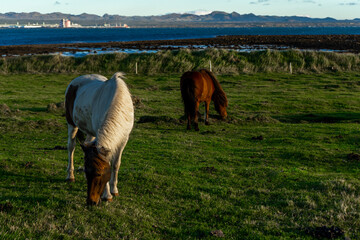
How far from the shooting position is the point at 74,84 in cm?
969

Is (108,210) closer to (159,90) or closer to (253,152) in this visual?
(253,152)

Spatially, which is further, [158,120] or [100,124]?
[158,120]

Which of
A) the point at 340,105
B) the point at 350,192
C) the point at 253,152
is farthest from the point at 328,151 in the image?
the point at 340,105

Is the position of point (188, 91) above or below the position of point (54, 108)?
above

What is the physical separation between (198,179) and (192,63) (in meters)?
35.7

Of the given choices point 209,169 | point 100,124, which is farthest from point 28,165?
point 209,169

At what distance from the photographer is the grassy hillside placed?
43094 mm

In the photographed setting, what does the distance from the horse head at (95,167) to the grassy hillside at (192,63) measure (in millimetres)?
36680

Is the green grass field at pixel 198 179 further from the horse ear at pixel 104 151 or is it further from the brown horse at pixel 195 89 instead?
the horse ear at pixel 104 151

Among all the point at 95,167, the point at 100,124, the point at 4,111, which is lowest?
the point at 4,111

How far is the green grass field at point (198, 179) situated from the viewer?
681 centimetres

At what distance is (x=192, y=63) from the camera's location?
44.7 metres

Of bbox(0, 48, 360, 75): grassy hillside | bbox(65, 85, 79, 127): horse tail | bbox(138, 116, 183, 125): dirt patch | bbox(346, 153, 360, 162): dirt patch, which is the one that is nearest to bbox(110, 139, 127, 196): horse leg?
bbox(65, 85, 79, 127): horse tail

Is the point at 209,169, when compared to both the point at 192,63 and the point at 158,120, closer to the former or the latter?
the point at 158,120
